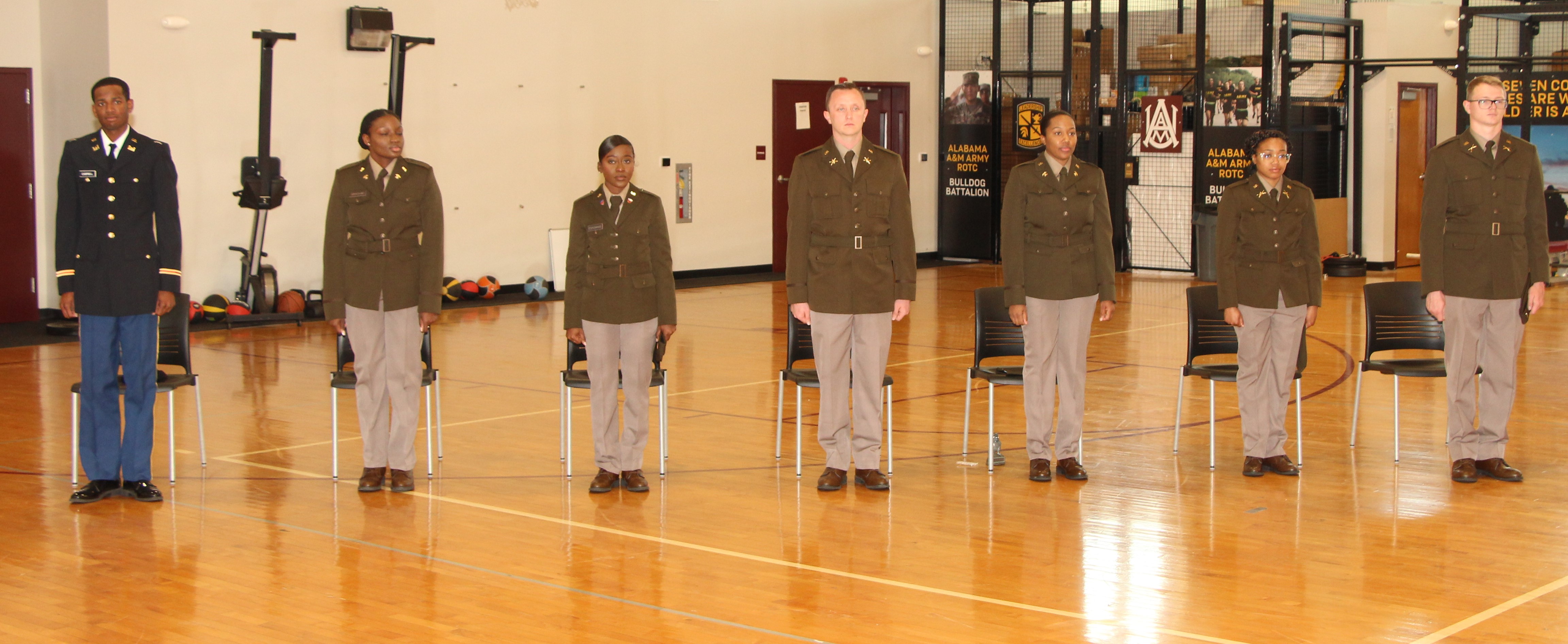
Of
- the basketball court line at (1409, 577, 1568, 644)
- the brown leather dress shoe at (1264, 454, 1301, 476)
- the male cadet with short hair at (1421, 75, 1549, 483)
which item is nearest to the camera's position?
the basketball court line at (1409, 577, 1568, 644)

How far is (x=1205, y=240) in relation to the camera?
15375 mm

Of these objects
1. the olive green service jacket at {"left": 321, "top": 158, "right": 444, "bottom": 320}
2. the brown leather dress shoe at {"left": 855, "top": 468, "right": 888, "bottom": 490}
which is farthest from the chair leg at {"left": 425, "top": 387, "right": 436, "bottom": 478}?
the brown leather dress shoe at {"left": 855, "top": 468, "right": 888, "bottom": 490}

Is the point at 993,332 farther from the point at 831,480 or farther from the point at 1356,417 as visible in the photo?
the point at 1356,417

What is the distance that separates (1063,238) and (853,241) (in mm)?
880

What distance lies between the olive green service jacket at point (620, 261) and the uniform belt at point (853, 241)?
0.59m

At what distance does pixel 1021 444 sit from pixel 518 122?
846cm

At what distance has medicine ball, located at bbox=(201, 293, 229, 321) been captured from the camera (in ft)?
38.0

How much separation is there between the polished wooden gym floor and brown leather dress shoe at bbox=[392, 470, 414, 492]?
0.29ft

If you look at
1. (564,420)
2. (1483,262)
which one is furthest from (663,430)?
(1483,262)

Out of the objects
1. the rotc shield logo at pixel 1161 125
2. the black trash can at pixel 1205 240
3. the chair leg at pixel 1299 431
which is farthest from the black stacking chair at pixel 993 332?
the rotc shield logo at pixel 1161 125

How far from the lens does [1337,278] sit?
1530 cm

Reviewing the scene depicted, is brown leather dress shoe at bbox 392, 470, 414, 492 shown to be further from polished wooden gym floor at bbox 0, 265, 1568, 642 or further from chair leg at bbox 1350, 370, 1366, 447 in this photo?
chair leg at bbox 1350, 370, 1366, 447

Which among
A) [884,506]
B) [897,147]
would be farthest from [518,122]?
[884,506]

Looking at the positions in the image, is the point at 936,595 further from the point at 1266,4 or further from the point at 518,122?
the point at 1266,4
